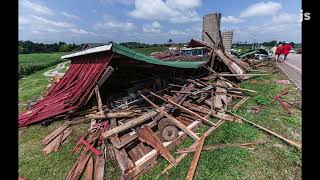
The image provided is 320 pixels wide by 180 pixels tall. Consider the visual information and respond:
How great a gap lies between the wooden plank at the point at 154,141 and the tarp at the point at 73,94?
3.17 m

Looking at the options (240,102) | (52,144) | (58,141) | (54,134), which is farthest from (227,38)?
(52,144)

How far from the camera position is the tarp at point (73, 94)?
7.36m

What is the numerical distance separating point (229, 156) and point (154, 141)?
75.1 inches

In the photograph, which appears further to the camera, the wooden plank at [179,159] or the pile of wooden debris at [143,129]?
the pile of wooden debris at [143,129]

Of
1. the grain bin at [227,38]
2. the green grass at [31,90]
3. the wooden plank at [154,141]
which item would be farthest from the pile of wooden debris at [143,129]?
the grain bin at [227,38]

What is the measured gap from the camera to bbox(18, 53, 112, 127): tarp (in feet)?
24.1

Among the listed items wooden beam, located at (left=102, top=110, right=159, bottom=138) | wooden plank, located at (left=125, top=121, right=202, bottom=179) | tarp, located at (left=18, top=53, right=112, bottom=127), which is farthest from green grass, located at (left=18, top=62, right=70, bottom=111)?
wooden plank, located at (left=125, top=121, right=202, bottom=179)

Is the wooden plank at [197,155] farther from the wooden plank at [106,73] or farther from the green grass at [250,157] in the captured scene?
the wooden plank at [106,73]

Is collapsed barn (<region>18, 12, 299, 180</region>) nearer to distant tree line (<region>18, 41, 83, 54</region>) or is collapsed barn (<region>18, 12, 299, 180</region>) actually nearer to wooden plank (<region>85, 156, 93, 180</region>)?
wooden plank (<region>85, 156, 93, 180</region>)

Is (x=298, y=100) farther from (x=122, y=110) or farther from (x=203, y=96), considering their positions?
(x=122, y=110)

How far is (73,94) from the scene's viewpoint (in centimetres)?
795

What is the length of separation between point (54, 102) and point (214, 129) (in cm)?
664
